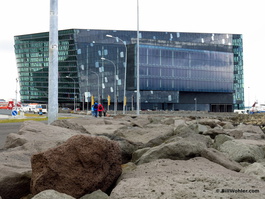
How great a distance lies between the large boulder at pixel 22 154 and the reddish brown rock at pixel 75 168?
33cm

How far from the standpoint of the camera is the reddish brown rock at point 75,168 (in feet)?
12.8

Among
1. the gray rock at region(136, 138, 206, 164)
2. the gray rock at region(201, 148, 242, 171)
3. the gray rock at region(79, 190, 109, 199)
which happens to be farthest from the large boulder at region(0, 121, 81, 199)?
the gray rock at region(201, 148, 242, 171)

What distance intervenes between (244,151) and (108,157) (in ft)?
10.1

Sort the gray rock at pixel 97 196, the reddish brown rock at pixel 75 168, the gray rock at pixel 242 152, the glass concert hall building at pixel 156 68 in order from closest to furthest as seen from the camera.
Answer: the gray rock at pixel 97 196 < the reddish brown rock at pixel 75 168 < the gray rock at pixel 242 152 < the glass concert hall building at pixel 156 68

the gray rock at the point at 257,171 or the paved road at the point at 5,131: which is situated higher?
the gray rock at the point at 257,171

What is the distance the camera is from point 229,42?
370 ft

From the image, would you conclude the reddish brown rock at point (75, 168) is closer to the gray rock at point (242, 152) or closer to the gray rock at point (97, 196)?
the gray rock at point (97, 196)

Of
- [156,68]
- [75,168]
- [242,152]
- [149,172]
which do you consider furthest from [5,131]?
[156,68]

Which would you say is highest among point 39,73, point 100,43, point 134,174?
point 100,43

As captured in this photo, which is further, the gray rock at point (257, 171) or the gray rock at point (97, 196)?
the gray rock at point (257, 171)

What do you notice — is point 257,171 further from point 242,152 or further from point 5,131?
point 5,131

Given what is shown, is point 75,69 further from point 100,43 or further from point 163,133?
point 163,133

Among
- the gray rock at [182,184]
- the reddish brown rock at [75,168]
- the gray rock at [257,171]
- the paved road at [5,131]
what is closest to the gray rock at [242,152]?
the gray rock at [257,171]

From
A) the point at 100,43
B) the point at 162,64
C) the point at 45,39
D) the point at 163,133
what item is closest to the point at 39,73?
the point at 45,39
